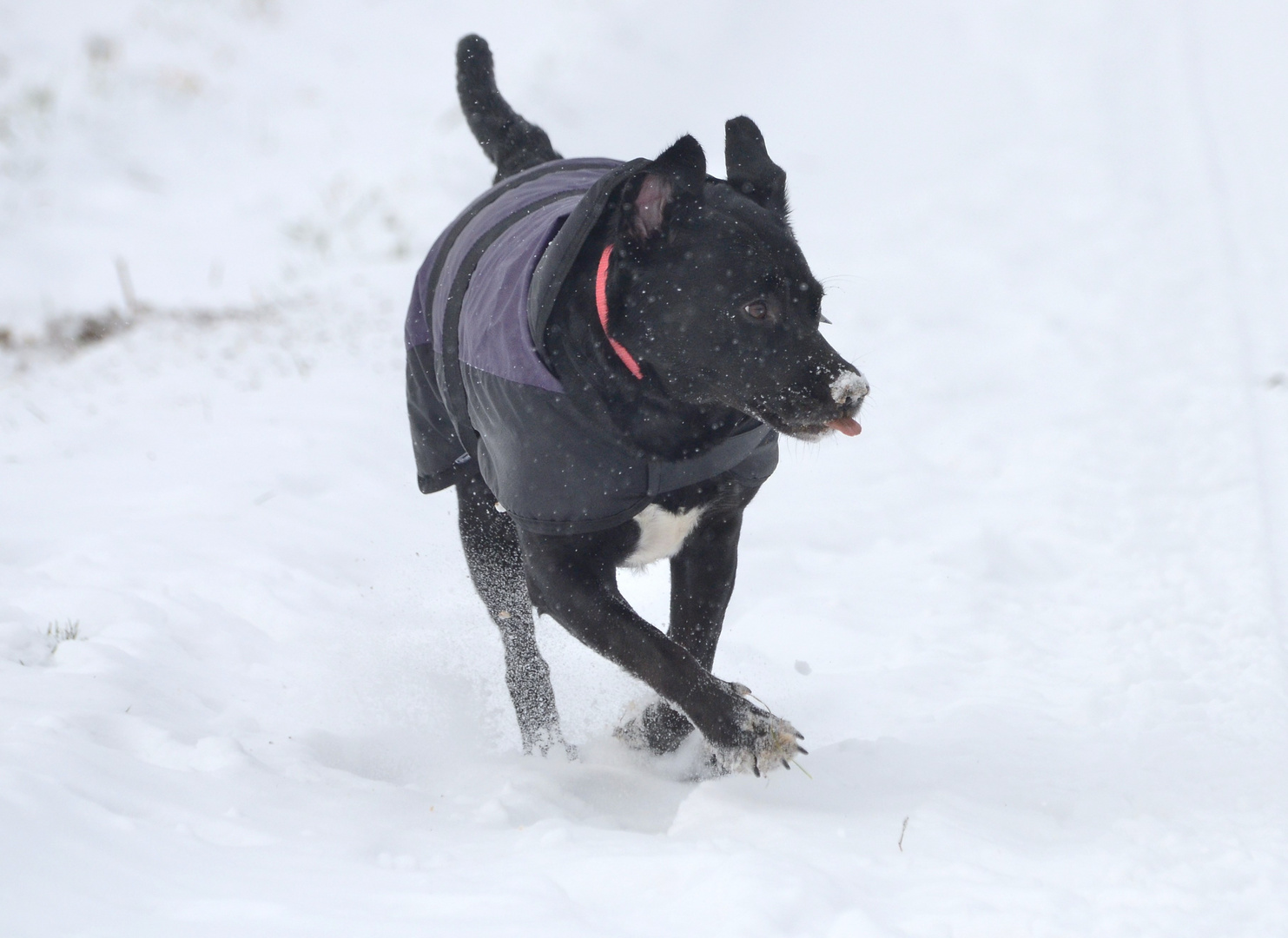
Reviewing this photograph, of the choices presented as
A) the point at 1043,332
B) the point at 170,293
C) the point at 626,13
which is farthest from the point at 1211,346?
the point at 626,13

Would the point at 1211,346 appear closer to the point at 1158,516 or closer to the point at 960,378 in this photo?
the point at 960,378

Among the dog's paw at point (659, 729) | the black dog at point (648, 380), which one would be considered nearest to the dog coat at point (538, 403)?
the black dog at point (648, 380)

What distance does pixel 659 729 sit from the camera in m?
2.99

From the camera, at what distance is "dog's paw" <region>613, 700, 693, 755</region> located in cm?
297

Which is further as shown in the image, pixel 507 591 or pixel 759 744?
pixel 507 591

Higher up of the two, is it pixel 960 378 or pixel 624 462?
pixel 960 378

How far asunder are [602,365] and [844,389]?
529mm

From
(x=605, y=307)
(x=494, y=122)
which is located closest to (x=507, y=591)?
(x=605, y=307)

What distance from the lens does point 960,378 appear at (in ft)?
18.0

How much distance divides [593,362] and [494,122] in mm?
1550

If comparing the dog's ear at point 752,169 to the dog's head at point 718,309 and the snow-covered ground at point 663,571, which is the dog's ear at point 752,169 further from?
the snow-covered ground at point 663,571

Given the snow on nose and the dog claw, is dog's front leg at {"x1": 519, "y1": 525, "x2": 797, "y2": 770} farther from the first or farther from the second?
the snow on nose

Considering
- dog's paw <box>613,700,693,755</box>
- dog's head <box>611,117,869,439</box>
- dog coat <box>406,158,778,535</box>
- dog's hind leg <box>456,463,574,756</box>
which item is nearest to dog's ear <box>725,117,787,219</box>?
dog's head <box>611,117,869,439</box>

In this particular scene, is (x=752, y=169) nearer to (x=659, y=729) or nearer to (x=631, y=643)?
(x=631, y=643)
